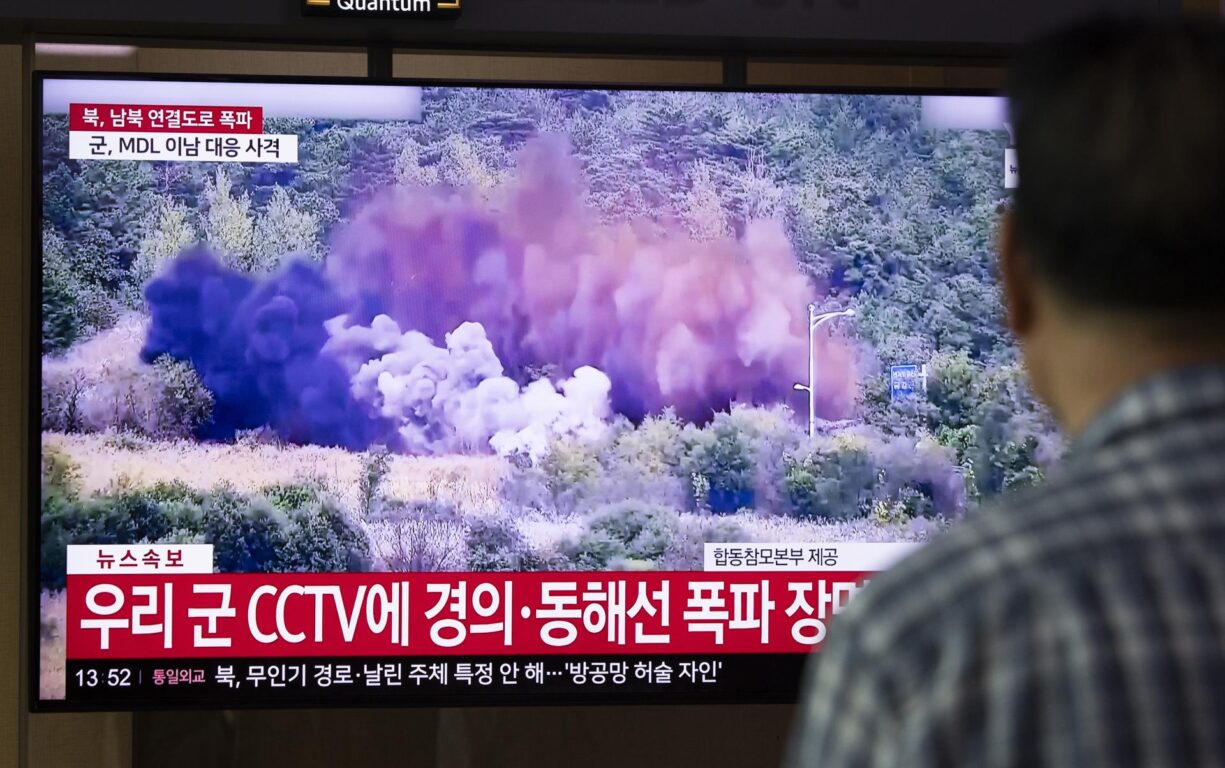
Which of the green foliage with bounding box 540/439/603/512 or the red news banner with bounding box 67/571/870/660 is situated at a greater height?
the green foliage with bounding box 540/439/603/512

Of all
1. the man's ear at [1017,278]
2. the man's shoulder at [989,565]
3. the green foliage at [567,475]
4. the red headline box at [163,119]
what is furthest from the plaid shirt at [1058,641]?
the red headline box at [163,119]

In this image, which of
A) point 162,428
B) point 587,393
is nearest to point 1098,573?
point 587,393

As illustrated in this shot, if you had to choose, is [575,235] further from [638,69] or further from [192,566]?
[192,566]

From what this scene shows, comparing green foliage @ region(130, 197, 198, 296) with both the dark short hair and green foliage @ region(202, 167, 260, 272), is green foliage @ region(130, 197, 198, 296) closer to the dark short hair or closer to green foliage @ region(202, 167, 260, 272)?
green foliage @ region(202, 167, 260, 272)

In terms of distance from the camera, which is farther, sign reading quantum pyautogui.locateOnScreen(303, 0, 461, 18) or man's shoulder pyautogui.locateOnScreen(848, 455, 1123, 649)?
sign reading quantum pyautogui.locateOnScreen(303, 0, 461, 18)

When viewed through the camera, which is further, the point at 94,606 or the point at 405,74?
the point at 405,74

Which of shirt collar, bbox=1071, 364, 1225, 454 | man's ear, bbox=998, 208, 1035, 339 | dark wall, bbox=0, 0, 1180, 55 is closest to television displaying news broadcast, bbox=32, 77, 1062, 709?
dark wall, bbox=0, 0, 1180, 55
